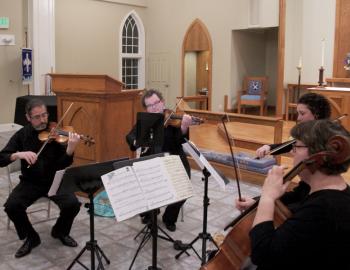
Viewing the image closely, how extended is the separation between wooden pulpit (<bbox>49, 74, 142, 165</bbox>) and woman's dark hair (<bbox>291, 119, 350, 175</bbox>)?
10.2 ft

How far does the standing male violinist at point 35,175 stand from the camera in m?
3.34

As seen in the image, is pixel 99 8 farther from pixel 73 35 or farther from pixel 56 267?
pixel 56 267

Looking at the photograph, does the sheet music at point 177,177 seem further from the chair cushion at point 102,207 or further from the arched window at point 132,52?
the arched window at point 132,52

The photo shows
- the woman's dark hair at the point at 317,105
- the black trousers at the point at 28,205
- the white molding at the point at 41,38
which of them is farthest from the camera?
the white molding at the point at 41,38

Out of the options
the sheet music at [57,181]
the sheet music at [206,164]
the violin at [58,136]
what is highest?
the violin at [58,136]

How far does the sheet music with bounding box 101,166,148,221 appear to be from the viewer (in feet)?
7.50

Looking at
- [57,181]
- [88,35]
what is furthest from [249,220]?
[88,35]

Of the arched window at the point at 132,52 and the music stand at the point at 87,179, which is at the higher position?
the arched window at the point at 132,52

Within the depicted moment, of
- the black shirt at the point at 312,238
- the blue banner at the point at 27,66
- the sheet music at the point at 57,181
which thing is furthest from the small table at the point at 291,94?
the black shirt at the point at 312,238

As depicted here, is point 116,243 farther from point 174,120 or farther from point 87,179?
point 174,120

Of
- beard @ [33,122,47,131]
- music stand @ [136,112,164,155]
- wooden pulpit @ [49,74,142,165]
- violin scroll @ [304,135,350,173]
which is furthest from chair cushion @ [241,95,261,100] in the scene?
violin scroll @ [304,135,350,173]

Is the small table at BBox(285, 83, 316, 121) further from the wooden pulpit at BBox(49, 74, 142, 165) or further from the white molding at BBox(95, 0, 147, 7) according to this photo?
the wooden pulpit at BBox(49, 74, 142, 165)

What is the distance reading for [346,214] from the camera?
4.76 feet

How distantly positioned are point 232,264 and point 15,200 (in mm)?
2168
